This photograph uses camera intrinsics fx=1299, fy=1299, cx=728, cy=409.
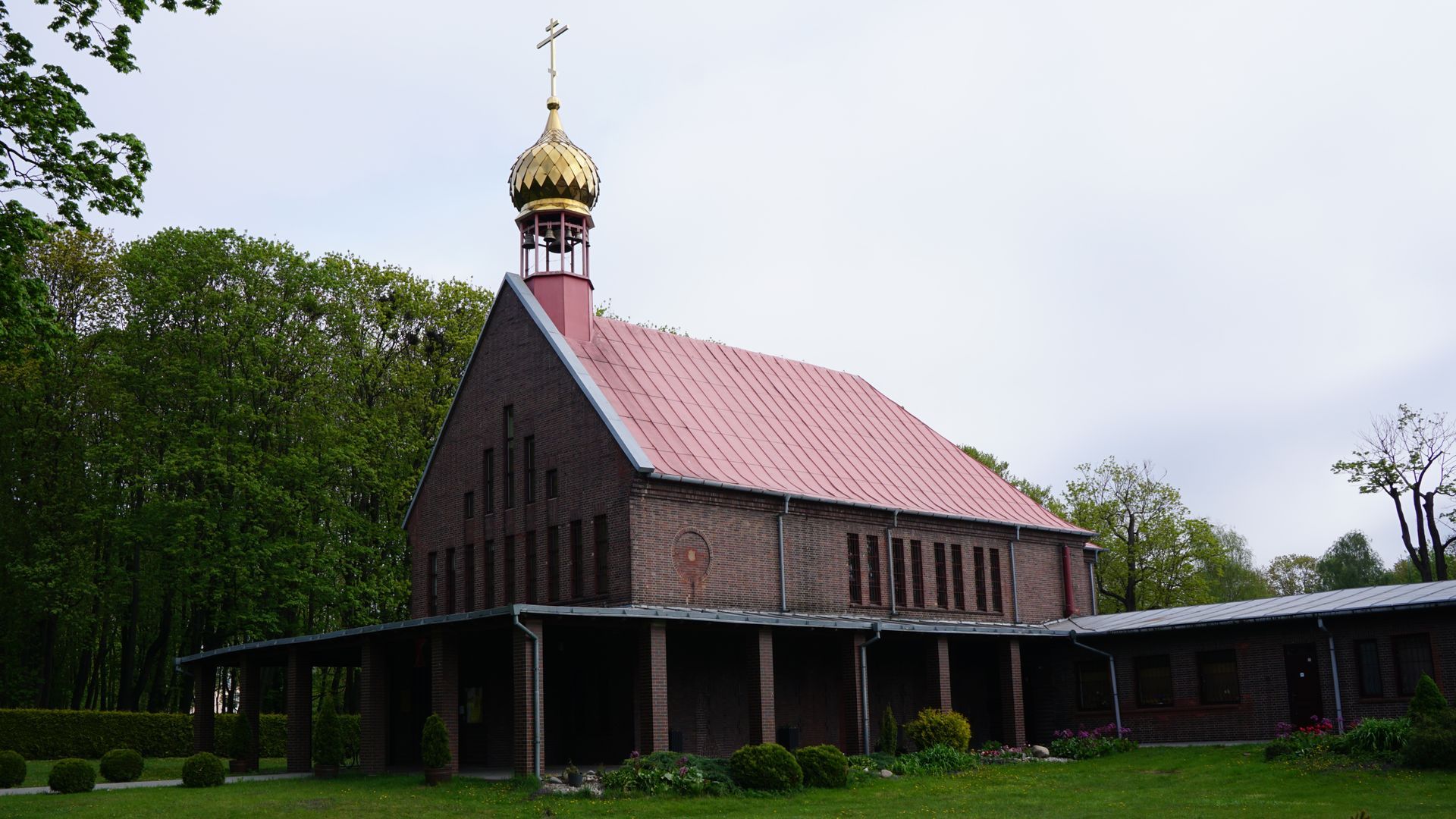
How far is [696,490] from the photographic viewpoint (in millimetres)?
31547

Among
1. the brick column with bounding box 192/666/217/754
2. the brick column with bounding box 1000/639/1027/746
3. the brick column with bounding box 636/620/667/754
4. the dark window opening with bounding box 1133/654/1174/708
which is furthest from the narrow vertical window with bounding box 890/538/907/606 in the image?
the brick column with bounding box 192/666/217/754

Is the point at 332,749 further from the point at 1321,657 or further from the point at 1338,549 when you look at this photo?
the point at 1338,549

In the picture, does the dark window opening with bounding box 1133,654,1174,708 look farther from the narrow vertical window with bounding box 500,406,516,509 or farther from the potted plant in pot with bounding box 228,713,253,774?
the potted plant in pot with bounding box 228,713,253,774

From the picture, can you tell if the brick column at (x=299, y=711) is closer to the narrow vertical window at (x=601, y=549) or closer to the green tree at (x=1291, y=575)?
the narrow vertical window at (x=601, y=549)

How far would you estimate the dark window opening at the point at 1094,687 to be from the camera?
36.2m

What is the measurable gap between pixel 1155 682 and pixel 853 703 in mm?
9363

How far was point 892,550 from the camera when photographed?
36469mm

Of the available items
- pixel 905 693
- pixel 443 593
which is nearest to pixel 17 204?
pixel 443 593

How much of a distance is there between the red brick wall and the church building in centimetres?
8

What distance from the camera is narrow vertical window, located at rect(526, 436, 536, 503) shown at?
111 feet

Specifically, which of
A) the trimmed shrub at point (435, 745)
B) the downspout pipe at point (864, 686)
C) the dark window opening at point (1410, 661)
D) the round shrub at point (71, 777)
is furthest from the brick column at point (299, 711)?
the dark window opening at point (1410, 661)

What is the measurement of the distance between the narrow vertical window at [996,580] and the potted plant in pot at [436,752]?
18760 millimetres

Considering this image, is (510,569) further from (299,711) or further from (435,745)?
(435,745)

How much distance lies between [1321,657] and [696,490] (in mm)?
15541
